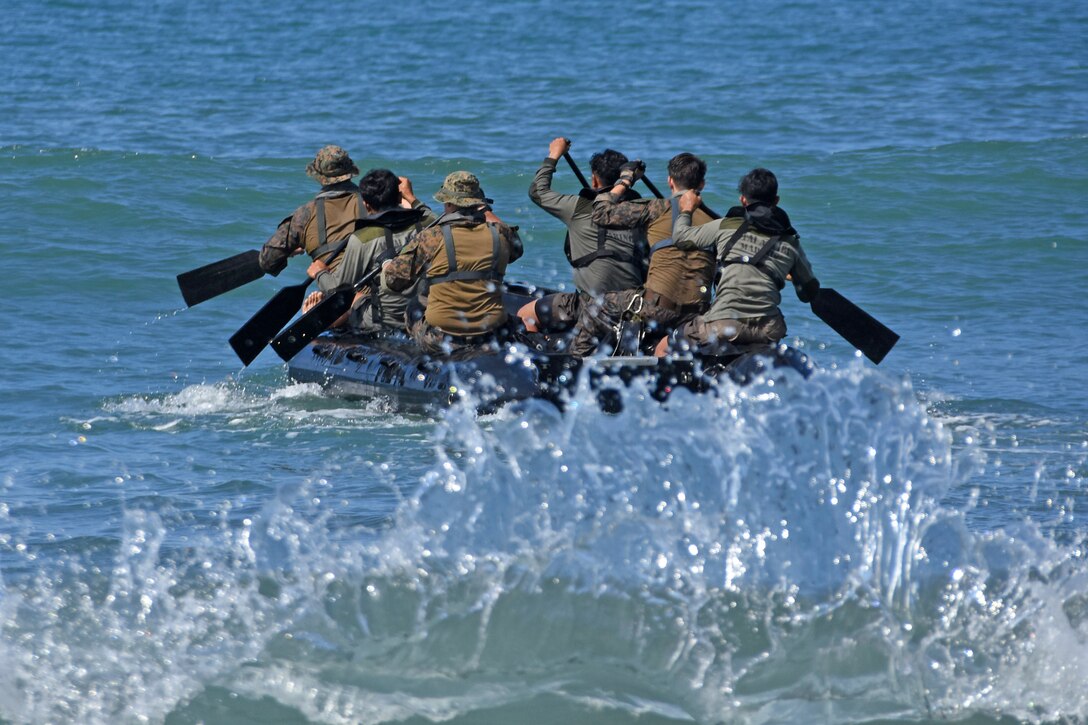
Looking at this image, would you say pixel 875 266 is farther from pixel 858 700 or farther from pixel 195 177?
pixel 858 700

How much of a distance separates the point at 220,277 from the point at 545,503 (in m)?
5.33

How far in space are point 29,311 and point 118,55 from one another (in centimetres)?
1627

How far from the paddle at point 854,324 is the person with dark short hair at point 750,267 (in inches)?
11.6

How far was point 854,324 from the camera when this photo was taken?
10625mm

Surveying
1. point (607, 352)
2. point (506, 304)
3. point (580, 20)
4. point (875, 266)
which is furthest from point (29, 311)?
point (580, 20)

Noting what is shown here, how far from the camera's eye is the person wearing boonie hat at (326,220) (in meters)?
11.9

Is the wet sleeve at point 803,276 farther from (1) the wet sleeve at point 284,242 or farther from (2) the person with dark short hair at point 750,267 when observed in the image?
(1) the wet sleeve at point 284,242

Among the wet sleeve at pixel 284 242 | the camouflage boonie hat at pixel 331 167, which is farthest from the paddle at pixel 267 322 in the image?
the camouflage boonie hat at pixel 331 167

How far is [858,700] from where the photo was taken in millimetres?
6426

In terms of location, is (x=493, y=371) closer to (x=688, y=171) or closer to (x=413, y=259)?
(x=413, y=259)

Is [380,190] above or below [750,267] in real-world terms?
above

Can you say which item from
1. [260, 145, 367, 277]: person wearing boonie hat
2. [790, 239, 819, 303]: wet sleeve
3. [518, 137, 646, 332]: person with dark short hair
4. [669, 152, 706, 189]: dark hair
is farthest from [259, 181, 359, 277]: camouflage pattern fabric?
[790, 239, 819, 303]: wet sleeve

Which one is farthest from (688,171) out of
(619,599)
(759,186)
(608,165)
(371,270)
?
(619,599)

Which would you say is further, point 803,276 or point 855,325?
point 855,325
